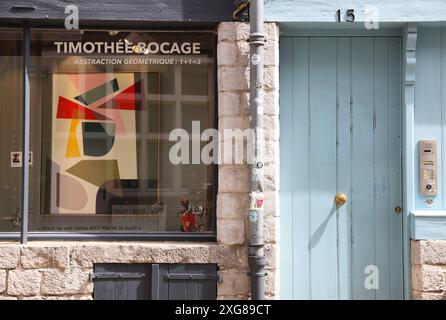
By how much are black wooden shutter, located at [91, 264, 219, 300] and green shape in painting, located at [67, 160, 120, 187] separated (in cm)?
84

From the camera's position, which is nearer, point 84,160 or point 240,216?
point 240,216

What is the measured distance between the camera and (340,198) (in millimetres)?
5371

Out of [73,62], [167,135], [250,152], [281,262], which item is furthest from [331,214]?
[73,62]

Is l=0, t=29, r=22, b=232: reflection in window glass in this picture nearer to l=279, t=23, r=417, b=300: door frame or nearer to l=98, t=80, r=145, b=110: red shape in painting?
l=98, t=80, r=145, b=110: red shape in painting

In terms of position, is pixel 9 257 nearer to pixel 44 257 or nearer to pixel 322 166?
pixel 44 257

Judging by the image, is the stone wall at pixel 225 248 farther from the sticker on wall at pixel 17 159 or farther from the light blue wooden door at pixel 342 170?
the sticker on wall at pixel 17 159

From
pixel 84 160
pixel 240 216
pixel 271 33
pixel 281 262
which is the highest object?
pixel 271 33

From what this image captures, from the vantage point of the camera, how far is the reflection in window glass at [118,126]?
17.9 ft

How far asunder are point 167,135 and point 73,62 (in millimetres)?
1148

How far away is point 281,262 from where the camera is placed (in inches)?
213

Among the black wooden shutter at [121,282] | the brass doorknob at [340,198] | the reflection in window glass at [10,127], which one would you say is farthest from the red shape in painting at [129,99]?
the brass doorknob at [340,198]

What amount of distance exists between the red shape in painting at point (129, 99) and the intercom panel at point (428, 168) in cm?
267

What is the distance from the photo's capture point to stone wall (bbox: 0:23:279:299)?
516cm

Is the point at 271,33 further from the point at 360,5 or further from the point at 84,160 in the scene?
the point at 84,160
